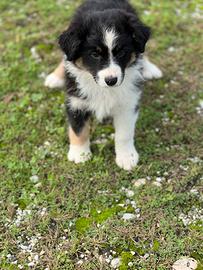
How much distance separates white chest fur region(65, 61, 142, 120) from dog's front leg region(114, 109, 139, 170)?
0.08 meters

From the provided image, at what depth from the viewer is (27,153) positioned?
4.33 metres

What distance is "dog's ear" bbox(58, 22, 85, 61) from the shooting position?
11.3ft

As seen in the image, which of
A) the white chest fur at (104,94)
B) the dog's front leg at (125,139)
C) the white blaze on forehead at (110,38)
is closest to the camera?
the white blaze on forehead at (110,38)

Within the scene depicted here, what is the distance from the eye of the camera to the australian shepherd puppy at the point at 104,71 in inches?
134

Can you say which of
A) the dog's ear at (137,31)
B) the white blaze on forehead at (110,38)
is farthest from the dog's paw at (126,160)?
the white blaze on forehead at (110,38)

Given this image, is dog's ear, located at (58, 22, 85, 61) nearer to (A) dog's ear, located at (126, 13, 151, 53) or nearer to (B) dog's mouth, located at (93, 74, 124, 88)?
(B) dog's mouth, located at (93, 74, 124, 88)

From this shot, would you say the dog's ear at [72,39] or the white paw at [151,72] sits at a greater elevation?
the dog's ear at [72,39]

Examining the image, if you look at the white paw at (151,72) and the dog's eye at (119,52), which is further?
the white paw at (151,72)

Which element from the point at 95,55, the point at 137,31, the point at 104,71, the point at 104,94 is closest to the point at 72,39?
the point at 95,55

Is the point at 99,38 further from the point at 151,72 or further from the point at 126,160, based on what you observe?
the point at 151,72

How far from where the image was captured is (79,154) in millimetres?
4195

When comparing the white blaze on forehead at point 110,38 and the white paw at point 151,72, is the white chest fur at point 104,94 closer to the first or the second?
the white blaze on forehead at point 110,38

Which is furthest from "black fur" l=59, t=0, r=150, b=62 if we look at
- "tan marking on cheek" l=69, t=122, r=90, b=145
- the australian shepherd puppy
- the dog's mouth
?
"tan marking on cheek" l=69, t=122, r=90, b=145

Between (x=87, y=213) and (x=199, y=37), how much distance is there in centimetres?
296
